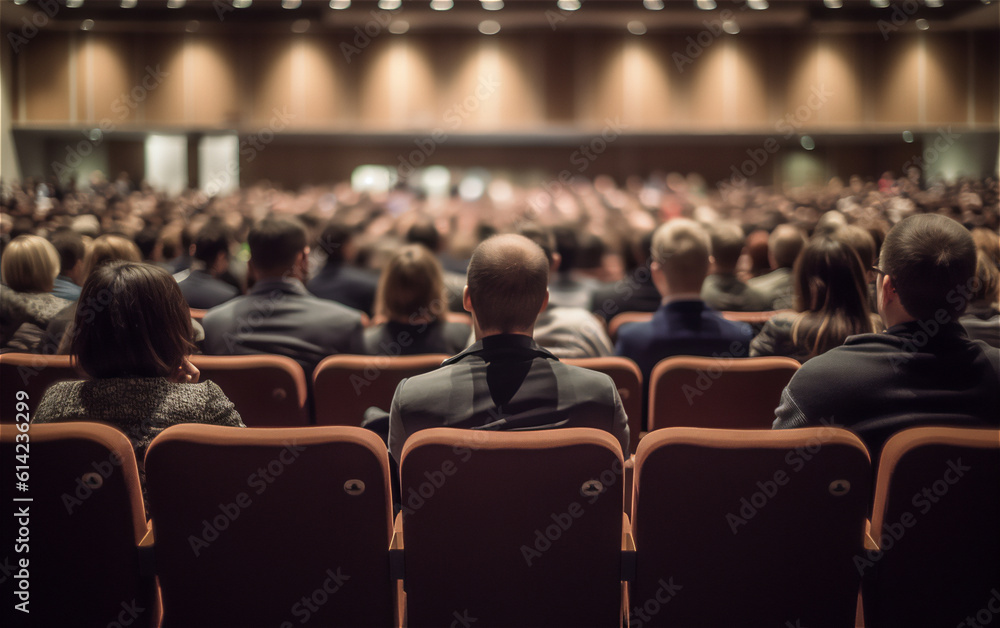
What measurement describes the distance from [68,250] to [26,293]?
0.76 m

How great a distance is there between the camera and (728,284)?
4152mm

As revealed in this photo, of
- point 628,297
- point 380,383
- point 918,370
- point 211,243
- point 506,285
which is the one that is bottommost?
point 380,383

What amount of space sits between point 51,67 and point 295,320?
15219mm

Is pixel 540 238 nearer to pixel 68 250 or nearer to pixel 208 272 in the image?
pixel 208 272

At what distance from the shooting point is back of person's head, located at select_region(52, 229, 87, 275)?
404 centimetres

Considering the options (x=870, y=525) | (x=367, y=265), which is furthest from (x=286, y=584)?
(x=367, y=265)

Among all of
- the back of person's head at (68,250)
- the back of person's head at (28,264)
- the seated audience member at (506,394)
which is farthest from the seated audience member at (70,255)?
the seated audience member at (506,394)

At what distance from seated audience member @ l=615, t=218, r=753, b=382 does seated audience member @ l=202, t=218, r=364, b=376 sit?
50.0 inches

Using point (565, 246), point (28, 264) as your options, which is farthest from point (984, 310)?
point (28, 264)

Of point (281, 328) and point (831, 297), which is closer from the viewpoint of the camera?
point (831, 297)

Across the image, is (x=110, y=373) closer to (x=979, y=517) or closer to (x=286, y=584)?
(x=286, y=584)

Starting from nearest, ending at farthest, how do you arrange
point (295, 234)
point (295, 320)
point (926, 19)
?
point (295, 320) → point (295, 234) → point (926, 19)

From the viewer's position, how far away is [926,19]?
1415cm

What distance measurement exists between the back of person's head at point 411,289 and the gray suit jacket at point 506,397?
1.37 m
